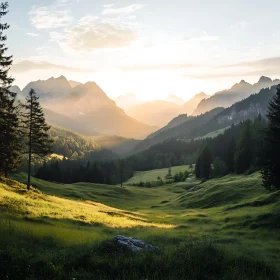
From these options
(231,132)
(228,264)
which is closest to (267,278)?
(228,264)

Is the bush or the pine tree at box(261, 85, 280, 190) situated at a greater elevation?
the pine tree at box(261, 85, 280, 190)

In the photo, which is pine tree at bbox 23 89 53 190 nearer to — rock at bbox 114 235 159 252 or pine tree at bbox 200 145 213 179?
rock at bbox 114 235 159 252

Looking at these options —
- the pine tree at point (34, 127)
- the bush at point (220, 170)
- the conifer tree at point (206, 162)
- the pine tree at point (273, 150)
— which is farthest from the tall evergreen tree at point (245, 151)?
the pine tree at point (34, 127)

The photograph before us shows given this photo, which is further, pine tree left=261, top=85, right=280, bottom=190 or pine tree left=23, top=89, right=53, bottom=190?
pine tree left=23, top=89, right=53, bottom=190

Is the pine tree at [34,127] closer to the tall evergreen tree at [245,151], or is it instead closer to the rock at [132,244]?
the rock at [132,244]

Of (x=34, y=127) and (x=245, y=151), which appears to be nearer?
(x=34, y=127)

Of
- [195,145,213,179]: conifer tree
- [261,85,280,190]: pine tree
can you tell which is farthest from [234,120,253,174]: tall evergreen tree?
[261,85,280,190]: pine tree

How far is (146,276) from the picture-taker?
10289 millimetres

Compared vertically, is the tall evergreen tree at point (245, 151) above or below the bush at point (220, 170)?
above

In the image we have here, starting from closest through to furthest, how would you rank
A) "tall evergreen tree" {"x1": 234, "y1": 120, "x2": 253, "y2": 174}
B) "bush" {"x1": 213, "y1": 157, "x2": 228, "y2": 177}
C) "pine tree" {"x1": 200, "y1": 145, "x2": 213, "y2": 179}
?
"tall evergreen tree" {"x1": 234, "y1": 120, "x2": 253, "y2": 174} < "bush" {"x1": 213, "y1": 157, "x2": 228, "y2": 177} < "pine tree" {"x1": 200, "y1": 145, "x2": 213, "y2": 179}

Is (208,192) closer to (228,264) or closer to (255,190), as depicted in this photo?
(255,190)

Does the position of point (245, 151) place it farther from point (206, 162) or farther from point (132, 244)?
point (132, 244)

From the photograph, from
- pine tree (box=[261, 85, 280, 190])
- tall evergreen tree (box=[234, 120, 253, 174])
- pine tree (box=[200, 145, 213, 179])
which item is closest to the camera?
pine tree (box=[261, 85, 280, 190])

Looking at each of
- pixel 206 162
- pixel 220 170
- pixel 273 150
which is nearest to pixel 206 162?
pixel 206 162
